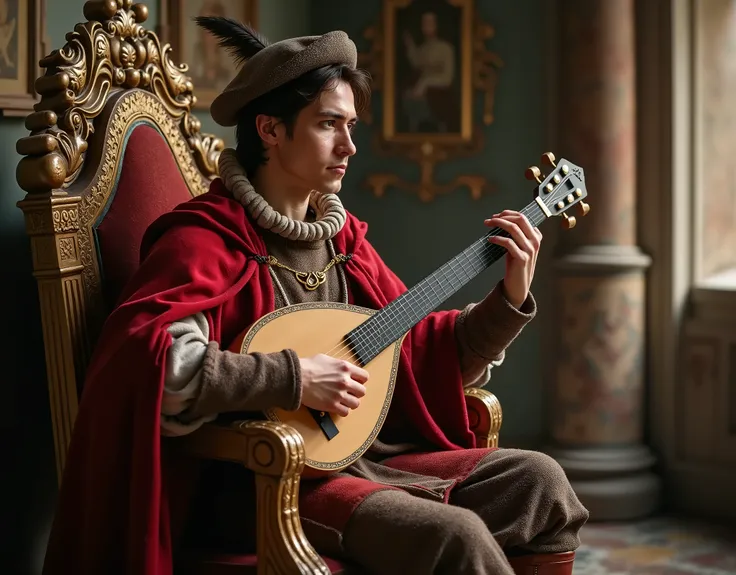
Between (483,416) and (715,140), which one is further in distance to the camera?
(715,140)

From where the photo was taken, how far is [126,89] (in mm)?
2689

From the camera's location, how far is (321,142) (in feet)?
7.88

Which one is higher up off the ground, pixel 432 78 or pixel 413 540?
pixel 432 78

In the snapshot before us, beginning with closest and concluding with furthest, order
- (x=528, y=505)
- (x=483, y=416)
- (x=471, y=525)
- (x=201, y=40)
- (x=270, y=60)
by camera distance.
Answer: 1. (x=471, y=525)
2. (x=528, y=505)
3. (x=270, y=60)
4. (x=483, y=416)
5. (x=201, y=40)

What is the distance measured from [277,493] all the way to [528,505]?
22.5 inches

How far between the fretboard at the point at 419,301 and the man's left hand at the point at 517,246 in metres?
0.04

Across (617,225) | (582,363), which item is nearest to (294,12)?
(617,225)

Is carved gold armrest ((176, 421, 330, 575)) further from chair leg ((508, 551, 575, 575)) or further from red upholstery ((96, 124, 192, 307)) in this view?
red upholstery ((96, 124, 192, 307))

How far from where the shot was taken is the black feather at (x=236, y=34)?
2.51 meters

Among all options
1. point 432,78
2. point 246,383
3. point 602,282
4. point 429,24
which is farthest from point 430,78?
point 246,383

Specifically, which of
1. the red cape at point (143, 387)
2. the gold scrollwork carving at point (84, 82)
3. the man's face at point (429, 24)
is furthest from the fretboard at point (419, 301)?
the man's face at point (429, 24)

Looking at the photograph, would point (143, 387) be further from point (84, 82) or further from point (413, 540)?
point (84, 82)

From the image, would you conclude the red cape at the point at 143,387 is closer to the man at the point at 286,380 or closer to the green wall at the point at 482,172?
the man at the point at 286,380

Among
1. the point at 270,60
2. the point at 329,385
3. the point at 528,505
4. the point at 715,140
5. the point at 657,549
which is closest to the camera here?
the point at 329,385
